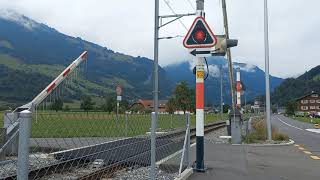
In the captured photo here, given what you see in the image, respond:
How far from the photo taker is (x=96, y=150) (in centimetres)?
889

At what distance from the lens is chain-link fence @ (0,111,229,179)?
759cm

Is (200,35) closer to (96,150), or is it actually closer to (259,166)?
(96,150)

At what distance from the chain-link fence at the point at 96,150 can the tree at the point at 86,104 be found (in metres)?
0.22

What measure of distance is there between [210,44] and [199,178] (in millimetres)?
2950

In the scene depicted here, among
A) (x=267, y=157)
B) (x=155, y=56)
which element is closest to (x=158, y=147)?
(x=267, y=157)

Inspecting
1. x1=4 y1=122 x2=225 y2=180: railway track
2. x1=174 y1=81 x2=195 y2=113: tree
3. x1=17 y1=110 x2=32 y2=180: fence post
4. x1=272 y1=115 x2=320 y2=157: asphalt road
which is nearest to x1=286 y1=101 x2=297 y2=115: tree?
x1=174 y1=81 x2=195 y2=113: tree

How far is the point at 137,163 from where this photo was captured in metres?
12.0

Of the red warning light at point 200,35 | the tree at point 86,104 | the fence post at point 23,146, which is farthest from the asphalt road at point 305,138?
the fence post at point 23,146

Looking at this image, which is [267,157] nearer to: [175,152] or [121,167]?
[175,152]

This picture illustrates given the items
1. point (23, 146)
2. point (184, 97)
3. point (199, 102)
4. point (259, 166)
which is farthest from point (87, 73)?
point (184, 97)

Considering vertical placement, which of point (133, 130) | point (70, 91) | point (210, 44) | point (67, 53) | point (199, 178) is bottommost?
point (199, 178)

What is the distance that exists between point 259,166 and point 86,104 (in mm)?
6775

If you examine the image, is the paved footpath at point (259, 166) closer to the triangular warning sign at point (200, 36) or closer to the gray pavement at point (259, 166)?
the gray pavement at point (259, 166)

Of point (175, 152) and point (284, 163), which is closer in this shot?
point (175, 152)
